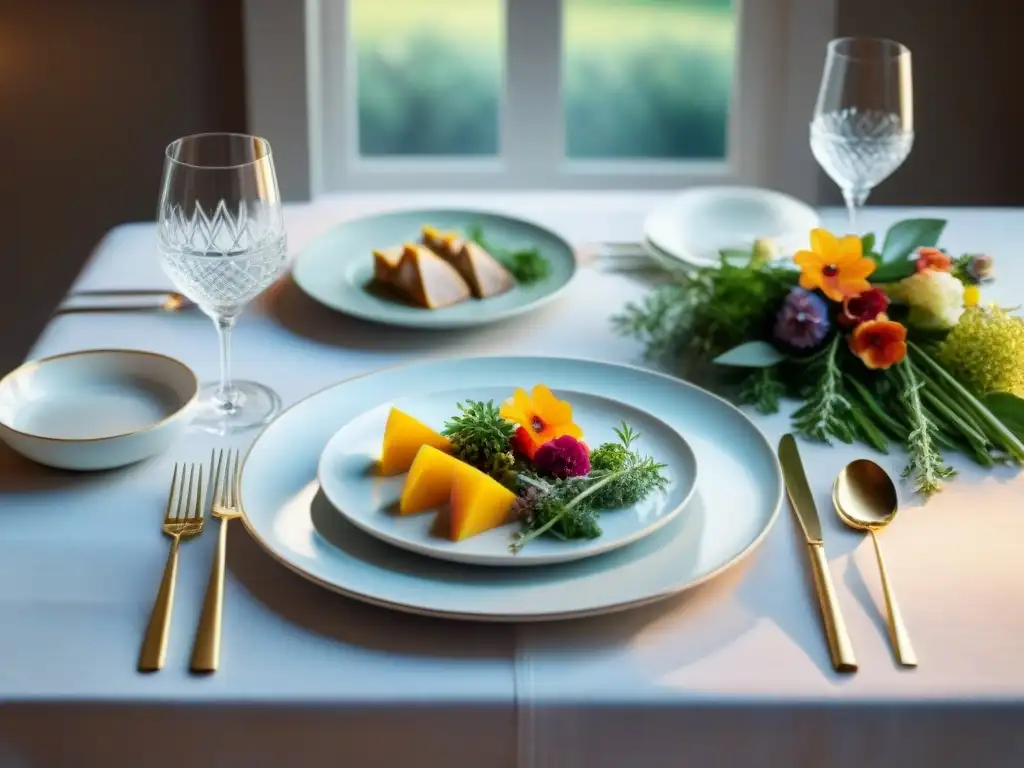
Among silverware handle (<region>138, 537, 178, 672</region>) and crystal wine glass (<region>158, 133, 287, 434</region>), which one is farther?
crystal wine glass (<region>158, 133, 287, 434</region>)

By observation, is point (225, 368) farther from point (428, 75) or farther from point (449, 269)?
point (428, 75)

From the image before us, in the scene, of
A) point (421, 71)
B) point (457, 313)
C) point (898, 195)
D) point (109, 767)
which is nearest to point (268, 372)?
point (457, 313)

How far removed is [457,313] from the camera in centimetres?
139

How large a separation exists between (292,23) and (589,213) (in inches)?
31.0

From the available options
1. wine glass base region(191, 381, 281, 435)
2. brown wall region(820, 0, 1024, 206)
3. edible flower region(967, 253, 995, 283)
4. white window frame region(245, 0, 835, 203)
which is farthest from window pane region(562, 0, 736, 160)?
wine glass base region(191, 381, 281, 435)

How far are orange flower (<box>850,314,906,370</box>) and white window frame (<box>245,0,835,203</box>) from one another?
50.1 inches

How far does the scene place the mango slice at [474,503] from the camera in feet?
3.04

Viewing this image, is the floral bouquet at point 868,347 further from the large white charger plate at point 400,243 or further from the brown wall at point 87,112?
the brown wall at point 87,112

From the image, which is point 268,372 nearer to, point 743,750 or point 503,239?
point 503,239

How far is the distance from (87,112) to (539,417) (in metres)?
1.74

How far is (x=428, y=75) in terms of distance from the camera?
8.82ft

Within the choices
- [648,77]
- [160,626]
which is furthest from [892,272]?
[648,77]

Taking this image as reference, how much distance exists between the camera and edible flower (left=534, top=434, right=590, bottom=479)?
974mm

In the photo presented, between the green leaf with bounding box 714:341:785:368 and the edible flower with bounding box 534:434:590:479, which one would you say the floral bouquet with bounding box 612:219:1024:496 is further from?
the edible flower with bounding box 534:434:590:479
